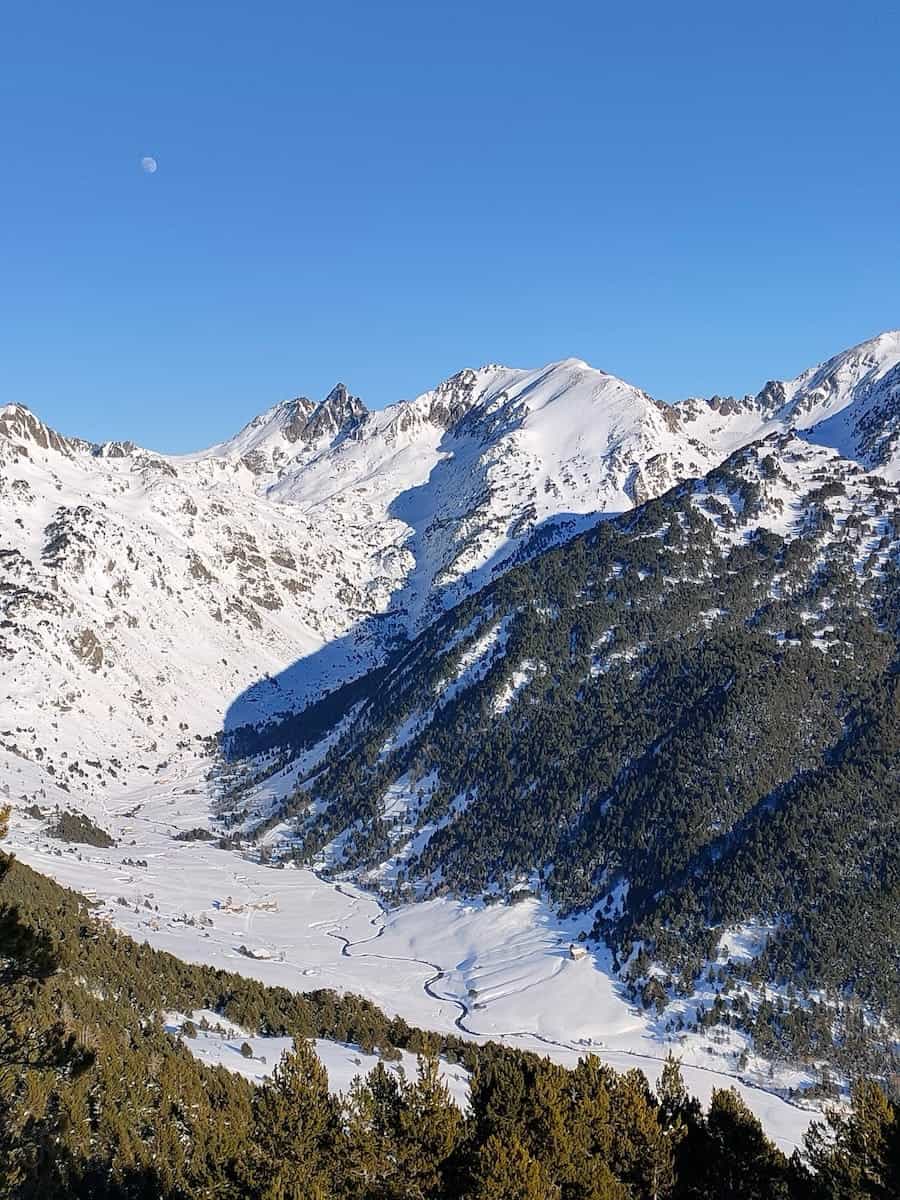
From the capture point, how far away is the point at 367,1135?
36219 mm

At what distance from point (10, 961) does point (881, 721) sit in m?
177

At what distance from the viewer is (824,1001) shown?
127 meters

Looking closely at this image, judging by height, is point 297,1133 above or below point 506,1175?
above

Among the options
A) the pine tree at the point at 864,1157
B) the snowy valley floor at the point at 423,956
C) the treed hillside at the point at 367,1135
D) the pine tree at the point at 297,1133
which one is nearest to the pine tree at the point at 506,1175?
the treed hillside at the point at 367,1135

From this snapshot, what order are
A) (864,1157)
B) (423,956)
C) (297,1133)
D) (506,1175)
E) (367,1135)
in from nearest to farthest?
(506,1175), (367,1135), (297,1133), (864,1157), (423,956)

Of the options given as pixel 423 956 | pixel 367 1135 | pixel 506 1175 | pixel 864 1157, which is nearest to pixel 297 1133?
pixel 367 1135

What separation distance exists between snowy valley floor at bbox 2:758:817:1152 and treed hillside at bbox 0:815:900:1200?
4018 centimetres

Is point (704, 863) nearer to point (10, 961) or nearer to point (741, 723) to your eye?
point (741, 723)

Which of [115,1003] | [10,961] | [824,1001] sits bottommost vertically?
[824,1001]

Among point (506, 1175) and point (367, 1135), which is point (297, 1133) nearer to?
point (367, 1135)

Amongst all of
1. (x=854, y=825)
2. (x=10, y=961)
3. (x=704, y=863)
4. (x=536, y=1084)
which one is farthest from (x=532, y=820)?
(x=10, y=961)

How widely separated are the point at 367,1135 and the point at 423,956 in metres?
131

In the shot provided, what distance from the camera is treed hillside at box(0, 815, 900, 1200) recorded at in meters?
32.8

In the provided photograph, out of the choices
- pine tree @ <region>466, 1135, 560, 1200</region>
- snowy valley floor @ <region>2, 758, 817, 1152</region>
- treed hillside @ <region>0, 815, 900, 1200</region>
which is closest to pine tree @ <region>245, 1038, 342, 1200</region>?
treed hillside @ <region>0, 815, 900, 1200</region>
